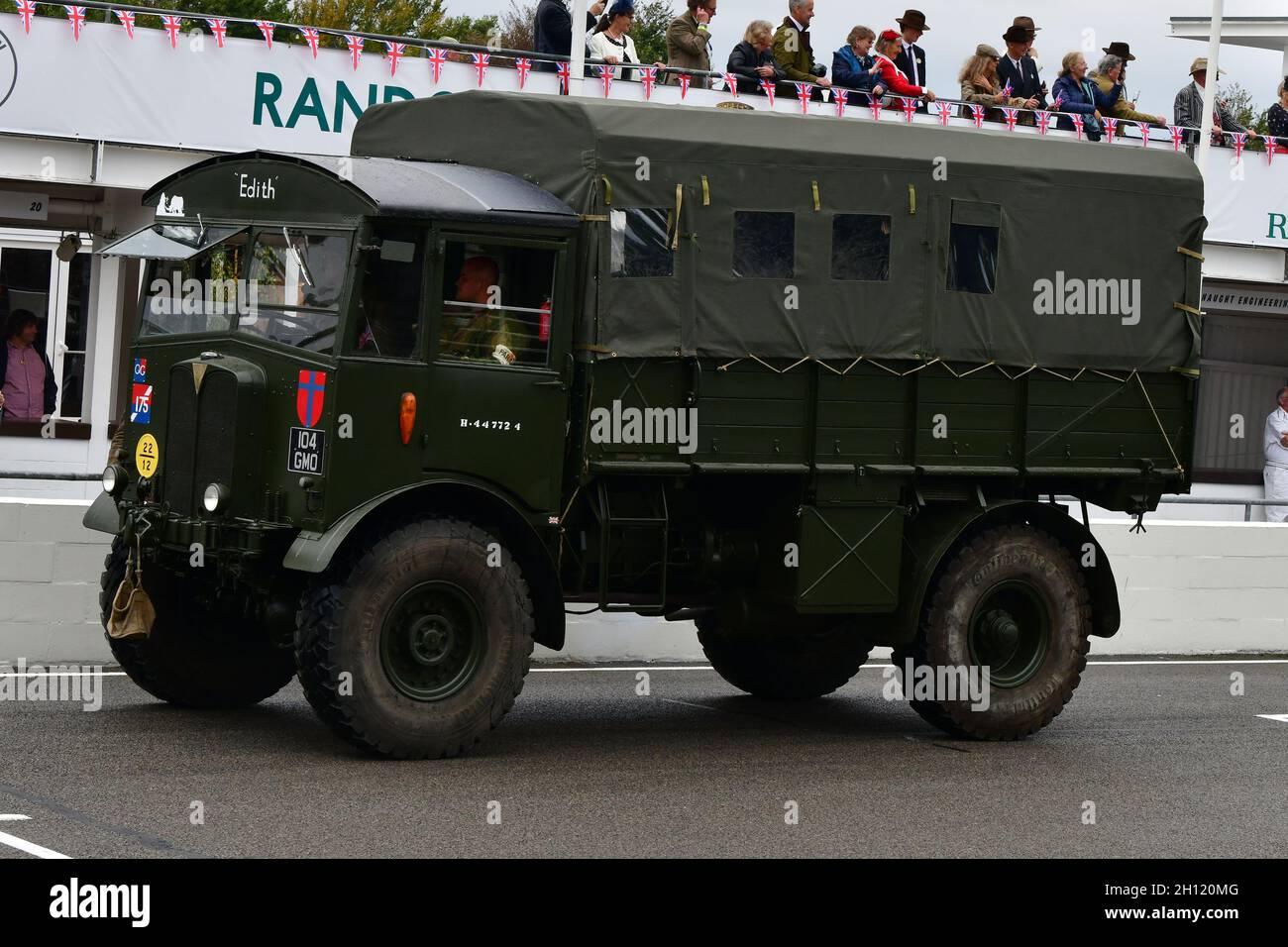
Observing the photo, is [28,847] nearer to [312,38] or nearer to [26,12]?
[26,12]

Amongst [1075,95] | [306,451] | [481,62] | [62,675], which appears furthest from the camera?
[1075,95]

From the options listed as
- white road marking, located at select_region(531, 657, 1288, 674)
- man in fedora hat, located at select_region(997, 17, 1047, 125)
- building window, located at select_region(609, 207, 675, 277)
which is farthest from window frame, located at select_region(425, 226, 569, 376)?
man in fedora hat, located at select_region(997, 17, 1047, 125)

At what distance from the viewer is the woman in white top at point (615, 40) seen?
65.7ft

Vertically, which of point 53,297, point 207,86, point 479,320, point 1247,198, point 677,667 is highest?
point 1247,198

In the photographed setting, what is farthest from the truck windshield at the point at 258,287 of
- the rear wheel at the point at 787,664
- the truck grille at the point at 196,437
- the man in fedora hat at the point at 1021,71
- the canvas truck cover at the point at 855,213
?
the man in fedora hat at the point at 1021,71

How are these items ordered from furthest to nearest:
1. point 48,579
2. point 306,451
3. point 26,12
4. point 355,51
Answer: point 355,51
point 26,12
point 48,579
point 306,451

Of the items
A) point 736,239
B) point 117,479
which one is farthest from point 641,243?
point 117,479

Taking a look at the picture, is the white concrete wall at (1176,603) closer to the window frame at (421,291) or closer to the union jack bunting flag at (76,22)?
the window frame at (421,291)

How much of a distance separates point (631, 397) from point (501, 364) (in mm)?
726

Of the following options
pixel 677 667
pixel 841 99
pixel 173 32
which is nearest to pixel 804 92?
pixel 841 99

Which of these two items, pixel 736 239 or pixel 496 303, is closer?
pixel 496 303

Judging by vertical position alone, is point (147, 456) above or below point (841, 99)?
below

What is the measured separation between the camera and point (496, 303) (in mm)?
10484

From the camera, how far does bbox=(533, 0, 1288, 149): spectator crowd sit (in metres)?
19.9
